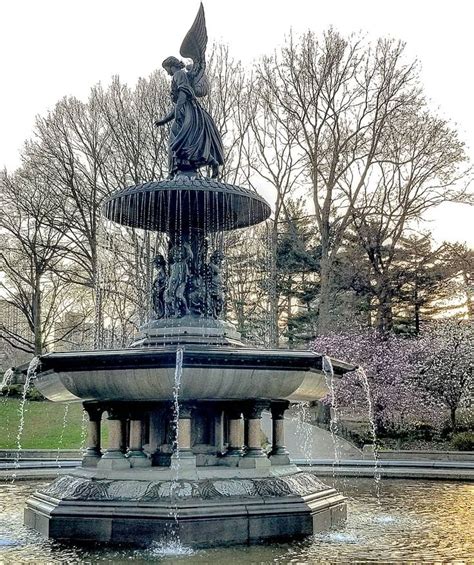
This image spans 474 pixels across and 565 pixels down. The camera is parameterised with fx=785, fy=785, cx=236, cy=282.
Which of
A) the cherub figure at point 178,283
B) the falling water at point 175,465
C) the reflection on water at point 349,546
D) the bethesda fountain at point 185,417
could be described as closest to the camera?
the reflection on water at point 349,546

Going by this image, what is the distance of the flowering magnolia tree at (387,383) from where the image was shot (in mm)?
30000

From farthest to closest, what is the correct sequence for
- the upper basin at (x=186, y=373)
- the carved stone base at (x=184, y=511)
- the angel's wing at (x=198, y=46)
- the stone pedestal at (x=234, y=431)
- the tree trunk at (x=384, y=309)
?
the tree trunk at (x=384, y=309) < the angel's wing at (x=198, y=46) < the stone pedestal at (x=234, y=431) < the upper basin at (x=186, y=373) < the carved stone base at (x=184, y=511)

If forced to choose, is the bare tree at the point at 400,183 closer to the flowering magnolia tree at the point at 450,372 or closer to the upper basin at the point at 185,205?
the flowering magnolia tree at the point at 450,372

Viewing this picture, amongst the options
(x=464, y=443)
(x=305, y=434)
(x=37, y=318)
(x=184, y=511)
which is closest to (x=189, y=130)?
(x=184, y=511)

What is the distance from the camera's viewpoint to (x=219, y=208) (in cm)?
1226

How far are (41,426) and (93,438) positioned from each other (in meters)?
19.1

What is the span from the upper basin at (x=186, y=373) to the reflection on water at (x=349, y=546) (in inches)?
73.7

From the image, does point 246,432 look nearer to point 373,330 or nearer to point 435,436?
point 435,436

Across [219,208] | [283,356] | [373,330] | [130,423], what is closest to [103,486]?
[130,423]

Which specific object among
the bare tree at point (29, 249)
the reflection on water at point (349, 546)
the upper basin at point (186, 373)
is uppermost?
the bare tree at point (29, 249)

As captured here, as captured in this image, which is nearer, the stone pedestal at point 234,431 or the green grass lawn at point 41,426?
the stone pedestal at point 234,431

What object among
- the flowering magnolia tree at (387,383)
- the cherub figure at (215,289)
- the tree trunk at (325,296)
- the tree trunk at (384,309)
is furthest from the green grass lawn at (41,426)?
the cherub figure at (215,289)

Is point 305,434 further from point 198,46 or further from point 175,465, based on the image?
point 175,465

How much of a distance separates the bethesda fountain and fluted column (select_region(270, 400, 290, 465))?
17mm
